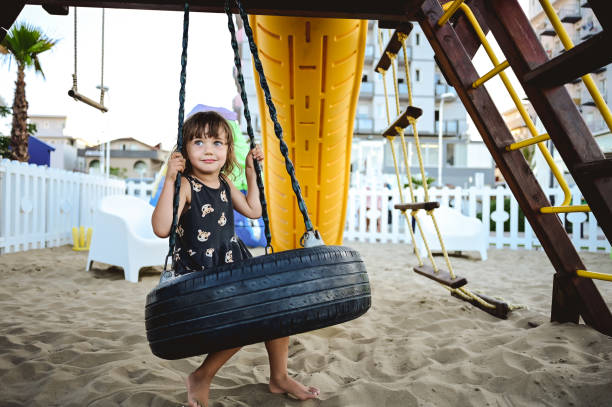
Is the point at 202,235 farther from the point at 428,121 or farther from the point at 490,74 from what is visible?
the point at 428,121

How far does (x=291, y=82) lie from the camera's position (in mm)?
2859

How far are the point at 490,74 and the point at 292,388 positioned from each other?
1.79 meters

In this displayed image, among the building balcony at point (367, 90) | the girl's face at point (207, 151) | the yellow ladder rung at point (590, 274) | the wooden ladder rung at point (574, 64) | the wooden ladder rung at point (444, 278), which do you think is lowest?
the wooden ladder rung at point (444, 278)

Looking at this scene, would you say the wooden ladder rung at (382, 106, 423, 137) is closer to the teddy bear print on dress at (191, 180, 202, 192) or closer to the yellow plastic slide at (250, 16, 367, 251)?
the yellow plastic slide at (250, 16, 367, 251)

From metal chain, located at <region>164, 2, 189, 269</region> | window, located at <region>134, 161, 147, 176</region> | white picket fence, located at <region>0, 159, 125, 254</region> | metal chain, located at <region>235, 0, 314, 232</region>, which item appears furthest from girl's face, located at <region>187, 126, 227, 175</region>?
window, located at <region>134, 161, 147, 176</region>

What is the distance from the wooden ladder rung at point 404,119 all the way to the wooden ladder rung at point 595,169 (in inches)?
53.2

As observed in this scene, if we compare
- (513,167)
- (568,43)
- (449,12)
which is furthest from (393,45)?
(568,43)

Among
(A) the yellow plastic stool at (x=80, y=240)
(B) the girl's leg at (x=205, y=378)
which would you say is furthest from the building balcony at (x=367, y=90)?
(B) the girl's leg at (x=205, y=378)

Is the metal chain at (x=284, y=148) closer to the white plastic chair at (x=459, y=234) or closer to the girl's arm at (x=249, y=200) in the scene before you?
the girl's arm at (x=249, y=200)

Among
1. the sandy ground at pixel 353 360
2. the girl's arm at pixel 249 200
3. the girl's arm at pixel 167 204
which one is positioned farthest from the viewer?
the girl's arm at pixel 249 200

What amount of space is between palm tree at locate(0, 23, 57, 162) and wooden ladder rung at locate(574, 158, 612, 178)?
11823 millimetres

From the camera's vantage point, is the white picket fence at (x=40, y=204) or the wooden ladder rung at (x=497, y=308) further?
the white picket fence at (x=40, y=204)

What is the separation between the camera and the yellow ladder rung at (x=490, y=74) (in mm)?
2029

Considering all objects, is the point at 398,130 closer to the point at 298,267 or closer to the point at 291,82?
the point at 291,82
